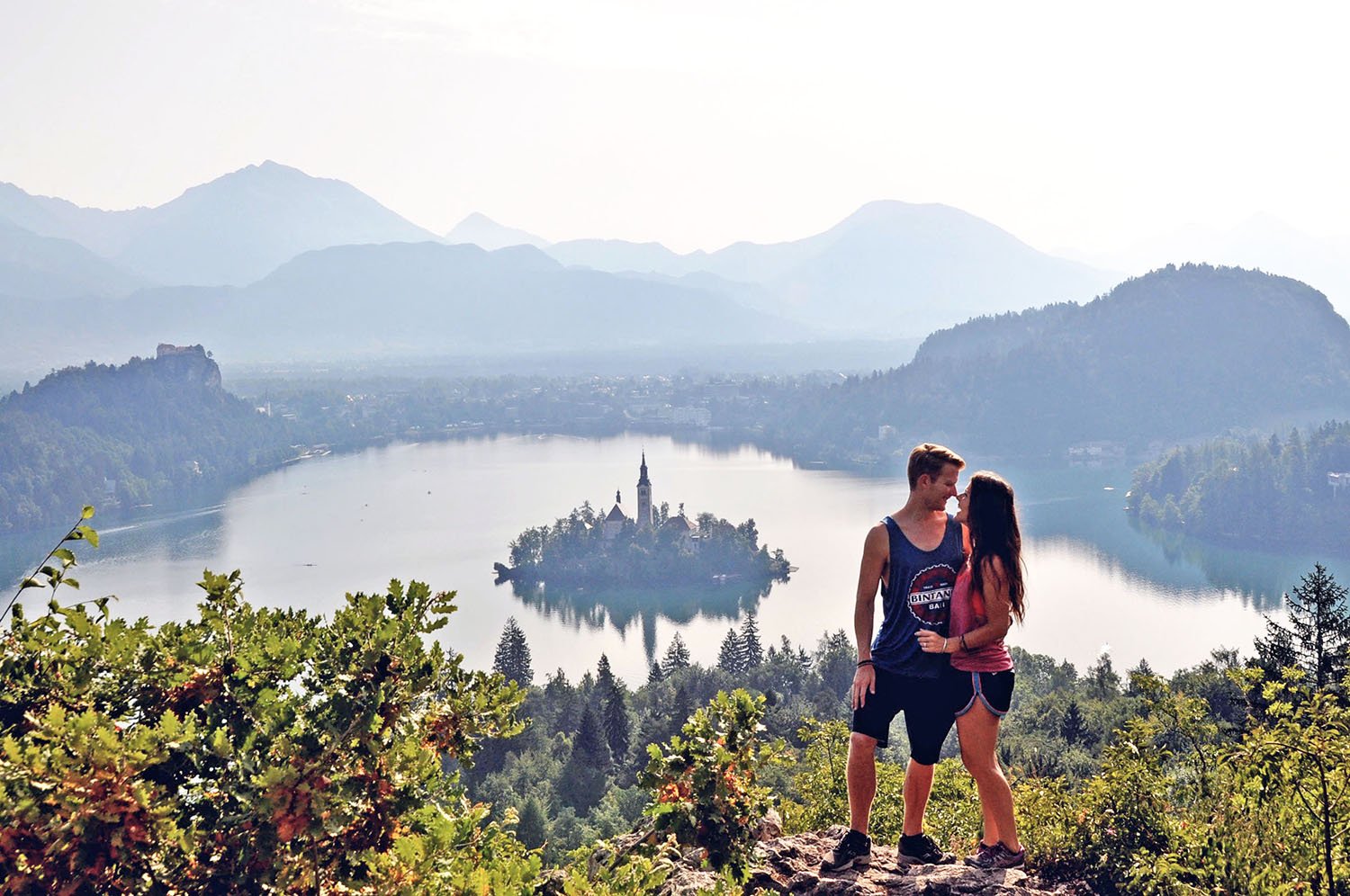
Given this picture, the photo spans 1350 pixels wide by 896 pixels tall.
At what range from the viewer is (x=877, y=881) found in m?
3.55

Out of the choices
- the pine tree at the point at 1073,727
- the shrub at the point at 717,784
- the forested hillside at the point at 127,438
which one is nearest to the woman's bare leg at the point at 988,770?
the shrub at the point at 717,784

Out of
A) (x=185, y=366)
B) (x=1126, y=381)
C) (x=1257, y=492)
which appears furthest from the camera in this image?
(x=185, y=366)

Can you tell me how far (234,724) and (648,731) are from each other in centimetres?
2382

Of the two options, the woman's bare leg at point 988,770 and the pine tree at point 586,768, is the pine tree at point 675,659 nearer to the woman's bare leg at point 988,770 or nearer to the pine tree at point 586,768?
the pine tree at point 586,768

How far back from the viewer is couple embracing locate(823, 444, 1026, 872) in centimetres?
356

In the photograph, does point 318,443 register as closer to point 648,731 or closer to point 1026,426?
point 1026,426

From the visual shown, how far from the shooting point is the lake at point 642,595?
40.2 metres

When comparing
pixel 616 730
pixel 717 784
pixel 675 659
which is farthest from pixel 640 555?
pixel 717 784

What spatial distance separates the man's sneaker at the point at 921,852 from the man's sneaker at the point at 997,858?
10 cm

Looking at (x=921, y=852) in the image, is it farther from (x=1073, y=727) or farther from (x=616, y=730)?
(x=616, y=730)

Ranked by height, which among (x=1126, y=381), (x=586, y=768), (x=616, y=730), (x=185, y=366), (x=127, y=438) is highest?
(x=185, y=366)

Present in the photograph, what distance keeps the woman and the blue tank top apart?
0.15 ft

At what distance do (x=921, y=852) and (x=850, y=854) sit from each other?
25cm

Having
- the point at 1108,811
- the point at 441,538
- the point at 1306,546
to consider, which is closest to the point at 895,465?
the point at 1306,546
